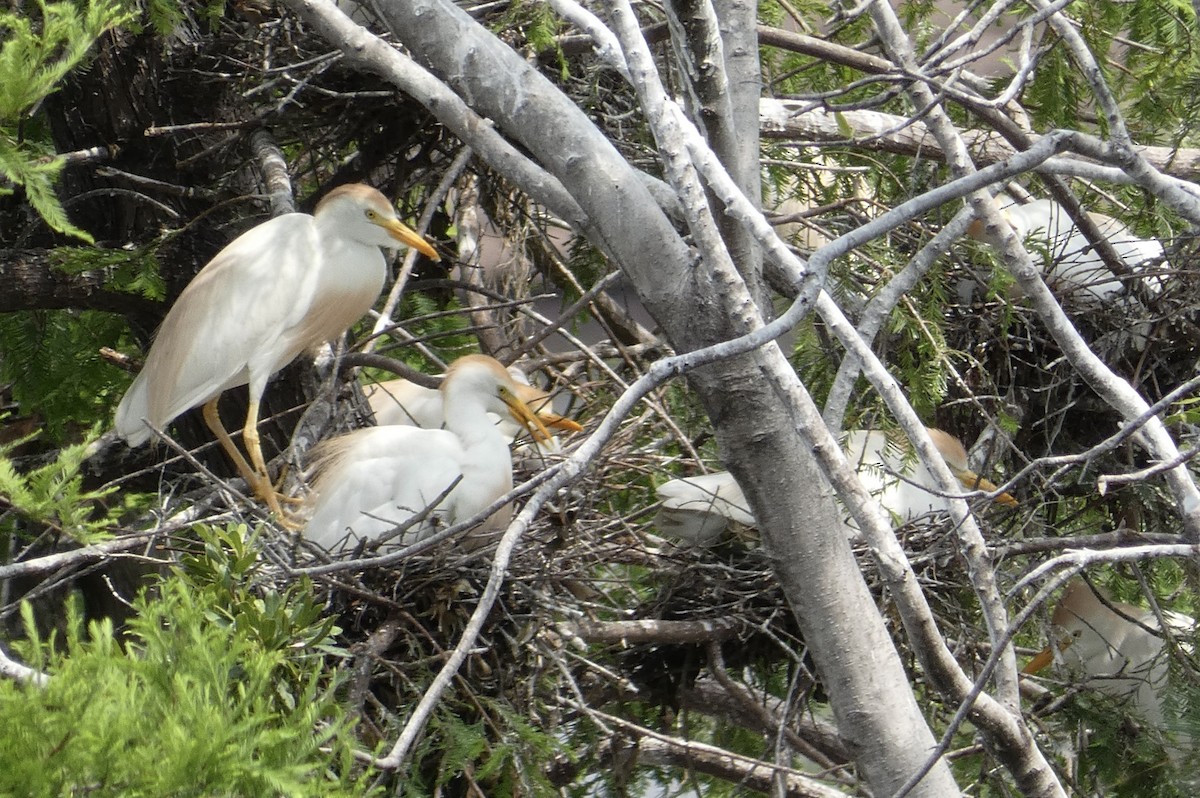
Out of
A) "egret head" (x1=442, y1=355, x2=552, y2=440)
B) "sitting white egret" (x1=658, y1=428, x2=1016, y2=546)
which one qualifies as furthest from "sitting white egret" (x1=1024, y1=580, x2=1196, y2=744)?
"egret head" (x1=442, y1=355, x2=552, y2=440)

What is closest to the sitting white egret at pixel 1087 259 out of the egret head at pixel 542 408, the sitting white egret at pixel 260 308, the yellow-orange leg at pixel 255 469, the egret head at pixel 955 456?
the egret head at pixel 955 456

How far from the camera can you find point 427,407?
2.97 m

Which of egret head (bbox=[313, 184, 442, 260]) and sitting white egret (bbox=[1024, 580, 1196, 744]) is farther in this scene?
sitting white egret (bbox=[1024, 580, 1196, 744])

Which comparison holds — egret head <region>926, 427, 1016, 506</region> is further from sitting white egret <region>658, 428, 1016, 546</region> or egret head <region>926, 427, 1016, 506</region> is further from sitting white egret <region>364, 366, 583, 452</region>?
sitting white egret <region>364, 366, 583, 452</region>

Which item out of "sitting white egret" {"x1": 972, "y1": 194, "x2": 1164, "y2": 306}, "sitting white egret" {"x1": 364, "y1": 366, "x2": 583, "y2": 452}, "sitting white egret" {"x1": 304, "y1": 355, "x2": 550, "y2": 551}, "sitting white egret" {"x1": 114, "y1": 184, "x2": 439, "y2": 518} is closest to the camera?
"sitting white egret" {"x1": 304, "y1": 355, "x2": 550, "y2": 551}

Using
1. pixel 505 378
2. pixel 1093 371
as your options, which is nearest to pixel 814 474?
pixel 1093 371

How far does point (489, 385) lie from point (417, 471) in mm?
248

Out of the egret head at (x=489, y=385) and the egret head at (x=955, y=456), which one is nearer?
the egret head at (x=489, y=385)

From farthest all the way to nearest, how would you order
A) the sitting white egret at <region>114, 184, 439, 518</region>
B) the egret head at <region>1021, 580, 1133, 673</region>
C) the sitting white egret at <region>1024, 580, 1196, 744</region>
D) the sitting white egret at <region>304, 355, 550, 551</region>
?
the egret head at <region>1021, 580, 1133, 673</region>, the sitting white egret at <region>1024, 580, 1196, 744</region>, the sitting white egret at <region>114, 184, 439, 518</region>, the sitting white egret at <region>304, 355, 550, 551</region>

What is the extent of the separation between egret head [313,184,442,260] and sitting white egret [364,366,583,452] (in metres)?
0.36

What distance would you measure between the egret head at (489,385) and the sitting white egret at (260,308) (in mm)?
233

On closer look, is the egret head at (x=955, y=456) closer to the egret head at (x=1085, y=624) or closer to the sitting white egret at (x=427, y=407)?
the egret head at (x=1085, y=624)

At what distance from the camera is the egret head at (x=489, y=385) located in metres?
2.50

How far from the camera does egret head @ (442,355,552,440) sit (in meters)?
2.50
